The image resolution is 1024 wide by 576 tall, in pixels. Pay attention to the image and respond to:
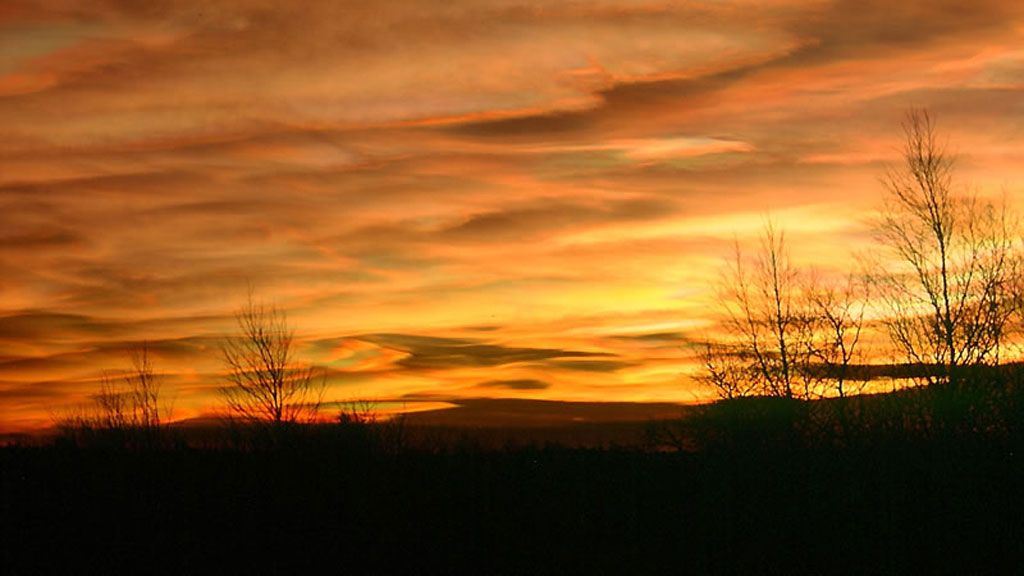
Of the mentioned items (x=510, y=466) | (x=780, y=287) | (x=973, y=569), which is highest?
(x=780, y=287)

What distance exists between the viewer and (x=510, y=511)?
1912cm

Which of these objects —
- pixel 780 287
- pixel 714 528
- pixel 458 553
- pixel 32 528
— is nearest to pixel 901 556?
pixel 714 528

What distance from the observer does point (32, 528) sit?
17.7 metres

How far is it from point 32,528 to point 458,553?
6.94 meters

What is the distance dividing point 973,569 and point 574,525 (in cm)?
594

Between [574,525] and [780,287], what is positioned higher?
[780,287]

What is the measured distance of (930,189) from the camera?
36625mm

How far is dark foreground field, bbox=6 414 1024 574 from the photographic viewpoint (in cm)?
1584

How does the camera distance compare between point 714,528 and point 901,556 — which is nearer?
point 901,556

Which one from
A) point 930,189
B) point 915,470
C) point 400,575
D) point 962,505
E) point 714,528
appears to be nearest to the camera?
point 400,575

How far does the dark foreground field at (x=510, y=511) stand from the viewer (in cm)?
1584

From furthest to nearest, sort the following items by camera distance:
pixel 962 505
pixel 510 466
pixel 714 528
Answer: pixel 510 466, pixel 962 505, pixel 714 528

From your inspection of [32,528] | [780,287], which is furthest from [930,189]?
[32,528]

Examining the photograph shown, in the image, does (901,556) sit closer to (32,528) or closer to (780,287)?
(32,528)
